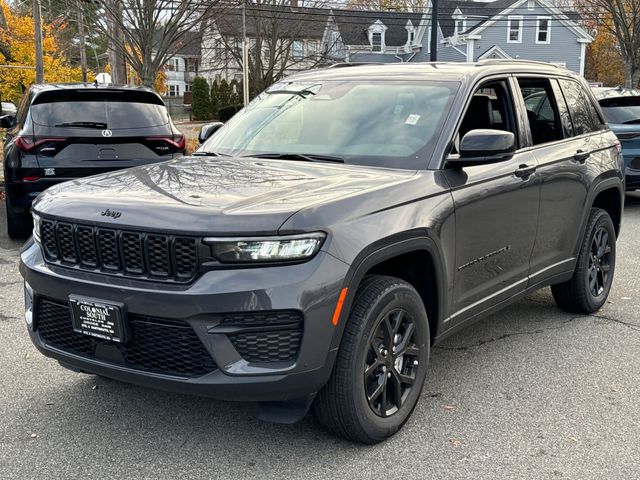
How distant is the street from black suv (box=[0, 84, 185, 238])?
118 inches

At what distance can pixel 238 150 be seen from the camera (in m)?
4.45

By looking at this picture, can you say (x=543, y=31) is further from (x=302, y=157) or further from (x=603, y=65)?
(x=302, y=157)

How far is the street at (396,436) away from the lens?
3275 millimetres

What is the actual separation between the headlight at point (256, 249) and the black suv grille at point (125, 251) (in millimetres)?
102

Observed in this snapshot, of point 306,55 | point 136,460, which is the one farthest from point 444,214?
point 306,55

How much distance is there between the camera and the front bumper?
2.92 m

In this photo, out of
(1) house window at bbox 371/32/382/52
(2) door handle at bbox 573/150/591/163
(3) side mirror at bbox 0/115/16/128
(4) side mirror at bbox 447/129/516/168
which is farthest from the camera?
(1) house window at bbox 371/32/382/52

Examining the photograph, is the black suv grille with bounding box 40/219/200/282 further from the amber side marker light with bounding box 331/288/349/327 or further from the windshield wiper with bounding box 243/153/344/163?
the windshield wiper with bounding box 243/153/344/163

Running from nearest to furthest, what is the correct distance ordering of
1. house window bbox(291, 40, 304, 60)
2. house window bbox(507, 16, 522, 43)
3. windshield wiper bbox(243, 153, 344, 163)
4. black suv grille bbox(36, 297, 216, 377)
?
1. black suv grille bbox(36, 297, 216, 377)
2. windshield wiper bbox(243, 153, 344, 163)
3. house window bbox(291, 40, 304, 60)
4. house window bbox(507, 16, 522, 43)

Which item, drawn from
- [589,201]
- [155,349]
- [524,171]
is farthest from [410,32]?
[155,349]

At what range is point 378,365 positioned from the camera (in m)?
3.42

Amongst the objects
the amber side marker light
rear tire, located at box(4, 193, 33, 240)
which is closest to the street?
the amber side marker light

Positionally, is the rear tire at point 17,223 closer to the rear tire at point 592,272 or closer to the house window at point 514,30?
the rear tire at point 592,272

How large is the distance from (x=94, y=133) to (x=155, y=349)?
16.6 feet
